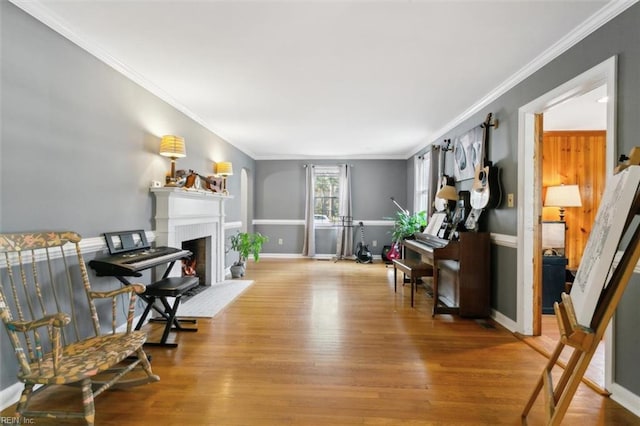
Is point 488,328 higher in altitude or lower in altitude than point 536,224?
lower

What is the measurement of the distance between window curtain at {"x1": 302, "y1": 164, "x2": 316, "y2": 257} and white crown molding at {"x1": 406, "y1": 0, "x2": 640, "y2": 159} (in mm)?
3771

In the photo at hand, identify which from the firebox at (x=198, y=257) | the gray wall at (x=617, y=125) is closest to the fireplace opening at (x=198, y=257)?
the firebox at (x=198, y=257)

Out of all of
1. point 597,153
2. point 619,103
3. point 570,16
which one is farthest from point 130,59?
point 597,153

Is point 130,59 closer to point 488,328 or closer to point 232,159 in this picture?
point 232,159

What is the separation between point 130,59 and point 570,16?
10.8 feet

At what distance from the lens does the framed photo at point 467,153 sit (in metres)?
3.48

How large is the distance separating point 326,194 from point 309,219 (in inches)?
30.2

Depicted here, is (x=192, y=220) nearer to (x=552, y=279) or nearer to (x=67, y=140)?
(x=67, y=140)

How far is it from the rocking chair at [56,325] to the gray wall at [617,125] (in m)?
2.88

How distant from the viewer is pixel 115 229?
262cm

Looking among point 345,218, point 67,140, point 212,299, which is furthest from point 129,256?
point 345,218

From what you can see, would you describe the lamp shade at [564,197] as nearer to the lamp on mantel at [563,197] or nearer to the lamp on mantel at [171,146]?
the lamp on mantel at [563,197]

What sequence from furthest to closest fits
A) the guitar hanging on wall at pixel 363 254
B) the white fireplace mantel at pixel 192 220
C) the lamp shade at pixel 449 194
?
1. the guitar hanging on wall at pixel 363 254
2. the lamp shade at pixel 449 194
3. the white fireplace mantel at pixel 192 220

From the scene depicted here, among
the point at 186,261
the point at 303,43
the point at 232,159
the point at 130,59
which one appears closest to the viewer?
the point at 303,43
